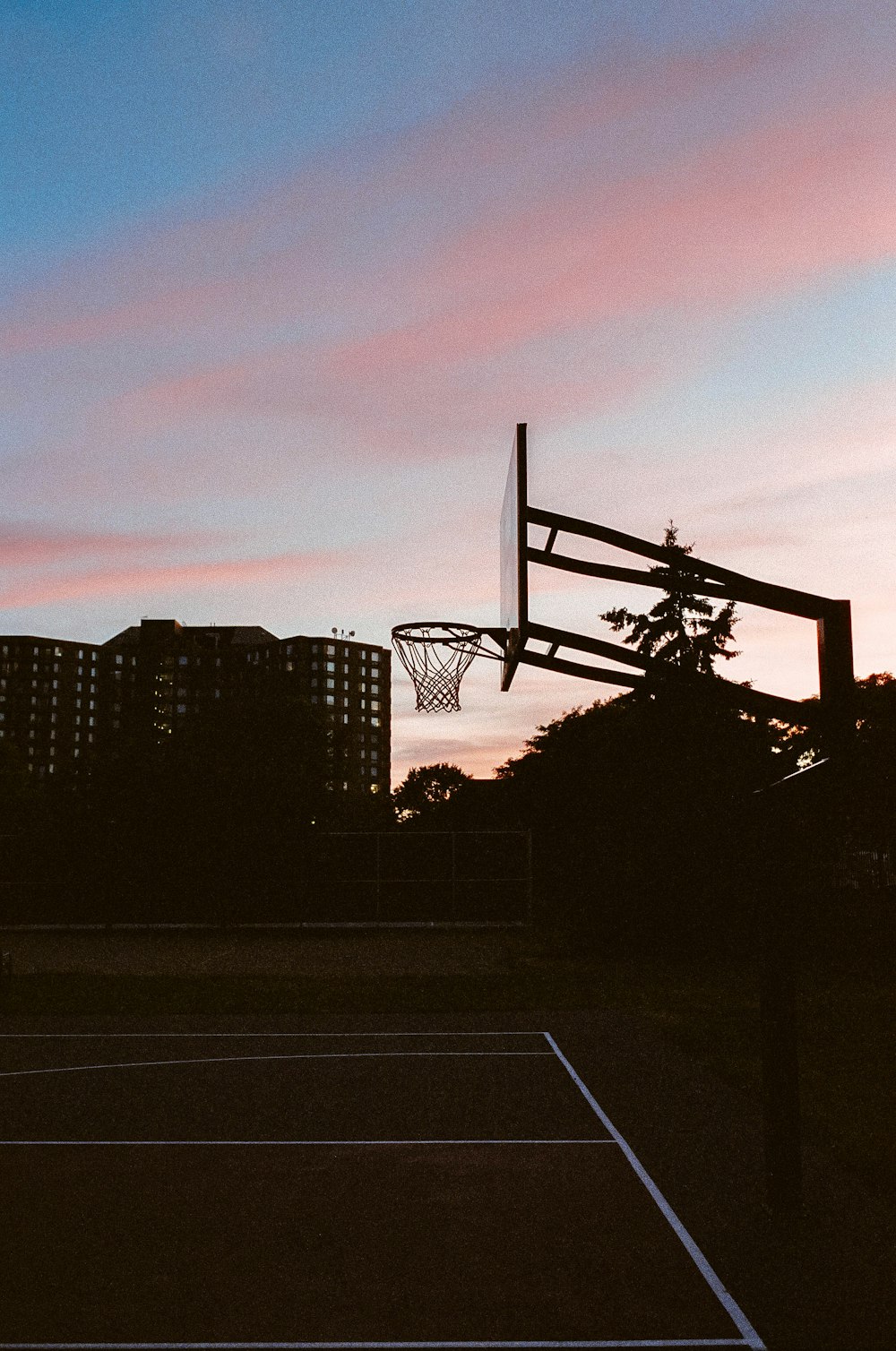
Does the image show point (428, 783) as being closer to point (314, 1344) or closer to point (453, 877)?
point (453, 877)

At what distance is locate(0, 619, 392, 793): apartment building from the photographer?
15812cm

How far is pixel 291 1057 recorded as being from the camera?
14.0 metres

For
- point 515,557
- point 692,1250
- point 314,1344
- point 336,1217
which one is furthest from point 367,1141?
point 515,557

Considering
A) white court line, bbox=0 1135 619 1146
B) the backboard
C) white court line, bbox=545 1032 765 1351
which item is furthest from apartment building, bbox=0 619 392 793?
white court line, bbox=545 1032 765 1351

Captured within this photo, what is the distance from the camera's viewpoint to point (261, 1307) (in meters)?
6.11

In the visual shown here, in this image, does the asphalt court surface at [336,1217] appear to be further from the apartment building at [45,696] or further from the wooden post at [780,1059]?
the apartment building at [45,696]

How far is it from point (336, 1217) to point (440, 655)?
25.0ft

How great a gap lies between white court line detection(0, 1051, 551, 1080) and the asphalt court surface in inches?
13.2

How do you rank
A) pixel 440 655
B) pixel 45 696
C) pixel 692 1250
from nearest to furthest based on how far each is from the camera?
pixel 692 1250 < pixel 440 655 < pixel 45 696

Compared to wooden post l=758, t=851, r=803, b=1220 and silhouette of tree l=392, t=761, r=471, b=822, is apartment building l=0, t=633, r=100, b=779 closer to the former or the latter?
silhouette of tree l=392, t=761, r=471, b=822

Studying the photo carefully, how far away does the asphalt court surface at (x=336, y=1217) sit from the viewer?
5941mm

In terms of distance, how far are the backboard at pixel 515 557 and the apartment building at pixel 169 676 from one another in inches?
5542

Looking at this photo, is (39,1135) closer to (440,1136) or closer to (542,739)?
(440,1136)

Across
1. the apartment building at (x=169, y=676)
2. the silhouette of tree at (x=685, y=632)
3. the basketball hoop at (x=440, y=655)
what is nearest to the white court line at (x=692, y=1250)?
the basketball hoop at (x=440, y=655)
